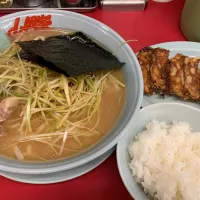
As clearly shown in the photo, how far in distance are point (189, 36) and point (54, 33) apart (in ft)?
2.34

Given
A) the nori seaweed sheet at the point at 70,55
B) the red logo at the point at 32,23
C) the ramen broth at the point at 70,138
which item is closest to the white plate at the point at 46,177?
the ramen broth at the point at 70,138

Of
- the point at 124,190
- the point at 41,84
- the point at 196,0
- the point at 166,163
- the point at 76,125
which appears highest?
the point at 196,0

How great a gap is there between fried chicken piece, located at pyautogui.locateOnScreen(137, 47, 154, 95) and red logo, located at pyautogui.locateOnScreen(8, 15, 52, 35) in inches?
18.0

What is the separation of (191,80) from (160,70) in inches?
5.5

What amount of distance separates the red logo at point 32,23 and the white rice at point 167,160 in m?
0.67

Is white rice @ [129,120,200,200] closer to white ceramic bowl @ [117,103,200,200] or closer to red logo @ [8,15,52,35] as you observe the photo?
white ceramic bowl @ [117,103,200,200]

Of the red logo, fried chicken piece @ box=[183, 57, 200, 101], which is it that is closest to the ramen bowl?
the red logo

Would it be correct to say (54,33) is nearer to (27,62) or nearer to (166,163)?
(27,62)

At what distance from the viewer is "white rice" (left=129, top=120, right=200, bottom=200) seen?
1.08 meters

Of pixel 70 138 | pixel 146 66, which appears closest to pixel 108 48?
pixel 146 66

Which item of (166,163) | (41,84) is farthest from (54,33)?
(166,163)

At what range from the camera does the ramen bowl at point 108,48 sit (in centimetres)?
104

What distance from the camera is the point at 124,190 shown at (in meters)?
1.23

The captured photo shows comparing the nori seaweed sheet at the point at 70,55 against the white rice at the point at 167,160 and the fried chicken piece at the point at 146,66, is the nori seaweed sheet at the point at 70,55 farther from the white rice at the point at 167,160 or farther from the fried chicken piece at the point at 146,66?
the white rice at the point at 167,160
